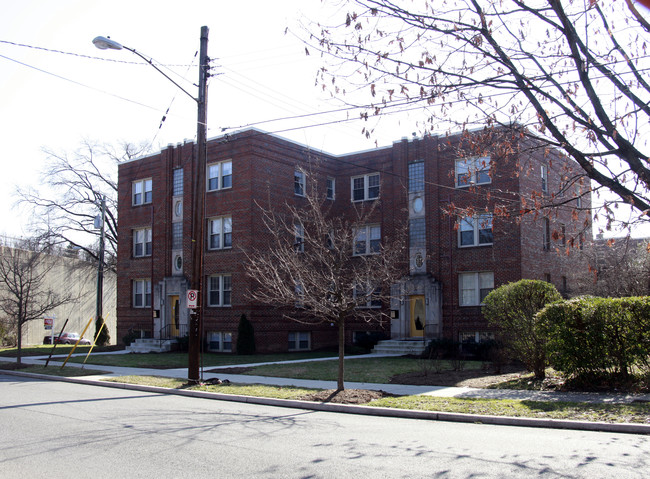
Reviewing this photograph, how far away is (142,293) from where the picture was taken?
33.4 metres

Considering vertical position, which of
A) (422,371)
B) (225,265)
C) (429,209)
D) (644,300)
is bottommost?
(422,371)

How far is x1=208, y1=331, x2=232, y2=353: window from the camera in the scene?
28.3 metres

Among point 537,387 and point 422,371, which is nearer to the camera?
point 537,387

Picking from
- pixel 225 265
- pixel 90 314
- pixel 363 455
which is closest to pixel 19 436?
pixel 363 455

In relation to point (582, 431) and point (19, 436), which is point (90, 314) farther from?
A: point (582, 431)

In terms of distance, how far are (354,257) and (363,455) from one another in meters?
22.4

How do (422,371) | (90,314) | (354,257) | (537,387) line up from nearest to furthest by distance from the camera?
1. (537,387)
2. (422,371)
3. (354,257)
4. (90,314)

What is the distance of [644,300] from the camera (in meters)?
12.6

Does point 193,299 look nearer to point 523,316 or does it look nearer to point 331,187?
point 523,316

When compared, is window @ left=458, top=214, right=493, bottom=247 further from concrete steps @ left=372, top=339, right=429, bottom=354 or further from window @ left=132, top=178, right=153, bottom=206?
window @ left=132, top=178, right=153, bottom=206

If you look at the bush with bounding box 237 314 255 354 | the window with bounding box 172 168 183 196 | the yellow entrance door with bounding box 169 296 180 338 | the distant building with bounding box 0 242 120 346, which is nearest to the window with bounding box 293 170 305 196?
the window with bounding box 172 168 183 196

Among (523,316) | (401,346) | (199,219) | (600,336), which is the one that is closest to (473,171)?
(600,336)

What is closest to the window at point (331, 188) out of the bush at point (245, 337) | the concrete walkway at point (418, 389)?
the bush at point (245, 337)

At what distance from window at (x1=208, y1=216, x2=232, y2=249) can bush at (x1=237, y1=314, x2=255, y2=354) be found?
389cm
